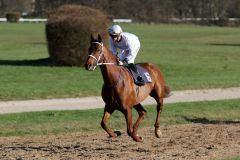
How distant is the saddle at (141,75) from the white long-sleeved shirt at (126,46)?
297 millimetres

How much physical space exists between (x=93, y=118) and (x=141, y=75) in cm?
441

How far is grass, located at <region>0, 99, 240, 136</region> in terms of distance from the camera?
1681 centimetres

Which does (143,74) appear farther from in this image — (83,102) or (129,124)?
(83,102)

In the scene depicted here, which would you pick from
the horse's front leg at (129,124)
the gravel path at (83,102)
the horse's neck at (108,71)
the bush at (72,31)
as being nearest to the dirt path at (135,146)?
the horse's front leg at (129,124)

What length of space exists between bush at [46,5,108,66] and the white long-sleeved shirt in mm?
15733

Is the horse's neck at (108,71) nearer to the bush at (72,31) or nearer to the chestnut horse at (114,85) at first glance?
the chestnut horse at (114,85)

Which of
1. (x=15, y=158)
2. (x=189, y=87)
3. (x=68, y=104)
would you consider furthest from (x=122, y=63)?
(x=189, y=87)

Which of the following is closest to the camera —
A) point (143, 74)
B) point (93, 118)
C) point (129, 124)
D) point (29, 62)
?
point (129, 124)

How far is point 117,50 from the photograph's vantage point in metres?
14.8

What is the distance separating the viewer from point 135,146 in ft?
45.5

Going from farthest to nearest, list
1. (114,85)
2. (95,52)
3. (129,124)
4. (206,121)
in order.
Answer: (206,121)
(129,124)
(114,85)
(95,52)

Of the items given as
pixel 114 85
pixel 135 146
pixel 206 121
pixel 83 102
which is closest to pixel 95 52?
pixel 114 85

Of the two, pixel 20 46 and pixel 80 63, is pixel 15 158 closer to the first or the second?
pixel 80 63

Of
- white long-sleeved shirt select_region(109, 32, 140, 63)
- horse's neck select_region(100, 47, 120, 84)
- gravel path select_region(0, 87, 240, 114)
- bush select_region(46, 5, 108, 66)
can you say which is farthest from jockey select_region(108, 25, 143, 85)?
bush select_region(46, 5, 108, 66)
